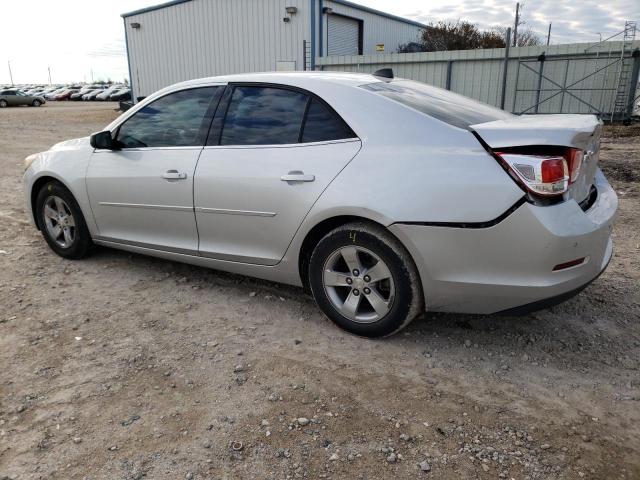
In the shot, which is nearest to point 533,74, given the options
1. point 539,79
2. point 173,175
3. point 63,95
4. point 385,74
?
point 539,79

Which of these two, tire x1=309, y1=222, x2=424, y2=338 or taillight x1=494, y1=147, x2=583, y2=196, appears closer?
taillight x1=494, y1=147, x2=583, y2=196

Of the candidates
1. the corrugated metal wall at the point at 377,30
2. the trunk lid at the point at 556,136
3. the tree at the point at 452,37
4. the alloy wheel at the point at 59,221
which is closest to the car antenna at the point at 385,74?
the trunk lid at the point at 556,136

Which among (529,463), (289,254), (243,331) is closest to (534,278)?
(529,463)

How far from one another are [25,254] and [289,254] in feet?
10.0

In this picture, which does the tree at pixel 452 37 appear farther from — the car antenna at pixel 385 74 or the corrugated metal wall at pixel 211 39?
the car antenna at pixel 385 74

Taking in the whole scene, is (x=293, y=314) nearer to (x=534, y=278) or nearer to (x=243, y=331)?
(x=243, y=331)

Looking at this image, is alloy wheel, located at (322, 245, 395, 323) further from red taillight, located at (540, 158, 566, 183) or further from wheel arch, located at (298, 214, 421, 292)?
red taillight, located at (540, 158, 566, 183)

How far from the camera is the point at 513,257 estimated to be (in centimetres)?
273

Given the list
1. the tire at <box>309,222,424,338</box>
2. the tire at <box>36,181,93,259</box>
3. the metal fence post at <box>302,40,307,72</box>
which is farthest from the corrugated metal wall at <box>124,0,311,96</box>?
the tire at <box>309,222,424,338</box>

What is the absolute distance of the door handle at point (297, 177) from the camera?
324 centimetres

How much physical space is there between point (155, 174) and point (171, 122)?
1.40ft

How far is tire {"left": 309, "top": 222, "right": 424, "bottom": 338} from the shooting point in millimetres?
3043

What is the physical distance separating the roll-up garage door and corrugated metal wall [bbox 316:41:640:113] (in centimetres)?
415

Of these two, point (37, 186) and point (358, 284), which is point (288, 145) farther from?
point (37, 186)
